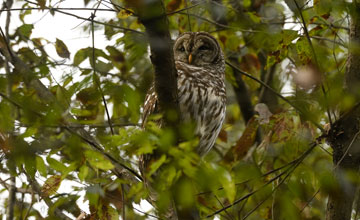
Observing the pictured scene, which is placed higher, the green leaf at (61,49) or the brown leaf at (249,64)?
the green leaf at (61,49)

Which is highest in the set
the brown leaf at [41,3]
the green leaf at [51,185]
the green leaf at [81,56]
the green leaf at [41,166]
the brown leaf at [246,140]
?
the brown leaf at [41,3]

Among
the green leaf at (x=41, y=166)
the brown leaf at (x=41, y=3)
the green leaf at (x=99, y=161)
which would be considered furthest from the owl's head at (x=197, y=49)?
the green leaf at (x=99, y=161)

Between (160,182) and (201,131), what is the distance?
7.21ft

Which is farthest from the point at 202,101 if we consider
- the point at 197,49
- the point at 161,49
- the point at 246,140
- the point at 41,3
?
the point at 161,49

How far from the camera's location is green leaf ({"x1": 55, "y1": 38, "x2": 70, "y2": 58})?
409cm

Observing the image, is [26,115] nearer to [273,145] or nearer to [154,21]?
[154,21]

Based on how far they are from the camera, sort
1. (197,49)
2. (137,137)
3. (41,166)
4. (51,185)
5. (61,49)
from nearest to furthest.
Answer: (137,137) → (41,166) → (51,185) → (61,49) → (197,49)

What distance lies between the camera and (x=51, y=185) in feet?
10.0

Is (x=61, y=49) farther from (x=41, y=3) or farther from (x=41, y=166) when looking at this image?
(x=41, y=166)

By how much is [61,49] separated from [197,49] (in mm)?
1448

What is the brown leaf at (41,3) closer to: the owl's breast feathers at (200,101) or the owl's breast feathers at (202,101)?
the owl's breast feathers at (200,101)

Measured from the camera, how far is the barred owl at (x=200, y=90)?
12.9ft

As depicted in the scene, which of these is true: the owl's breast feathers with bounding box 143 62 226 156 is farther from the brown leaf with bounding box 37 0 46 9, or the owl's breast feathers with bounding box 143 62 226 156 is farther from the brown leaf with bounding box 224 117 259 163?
the brown leaf with bounding box 37 0 46 9

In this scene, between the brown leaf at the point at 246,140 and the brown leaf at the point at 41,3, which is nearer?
the brown leaf at the point at 41,3
